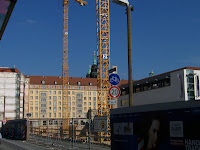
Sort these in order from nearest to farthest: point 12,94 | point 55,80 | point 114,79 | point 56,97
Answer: point 114,79 → point 12,94 → point 56,97 → point 55,80

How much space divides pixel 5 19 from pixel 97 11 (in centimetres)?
5380

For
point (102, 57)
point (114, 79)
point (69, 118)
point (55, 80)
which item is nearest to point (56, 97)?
point (55, 80)

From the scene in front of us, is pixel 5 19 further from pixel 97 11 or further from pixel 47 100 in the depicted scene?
pixel 47 100

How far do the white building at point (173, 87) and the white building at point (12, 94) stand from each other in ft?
80.4

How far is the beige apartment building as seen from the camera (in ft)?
418

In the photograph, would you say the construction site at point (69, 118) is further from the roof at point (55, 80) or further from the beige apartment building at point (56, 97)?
the roof at point (55, 80)

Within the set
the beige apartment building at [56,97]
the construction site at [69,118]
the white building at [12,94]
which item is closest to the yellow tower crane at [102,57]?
the construction site at [69,118]

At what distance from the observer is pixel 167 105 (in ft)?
26.8

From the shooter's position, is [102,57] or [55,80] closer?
[102,57]

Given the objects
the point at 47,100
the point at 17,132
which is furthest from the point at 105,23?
the point at 47,100

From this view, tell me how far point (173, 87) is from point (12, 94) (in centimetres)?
2766

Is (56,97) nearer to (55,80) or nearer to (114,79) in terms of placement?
(55,80)

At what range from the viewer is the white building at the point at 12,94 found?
47594mm

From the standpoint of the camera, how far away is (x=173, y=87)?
5519 cm
